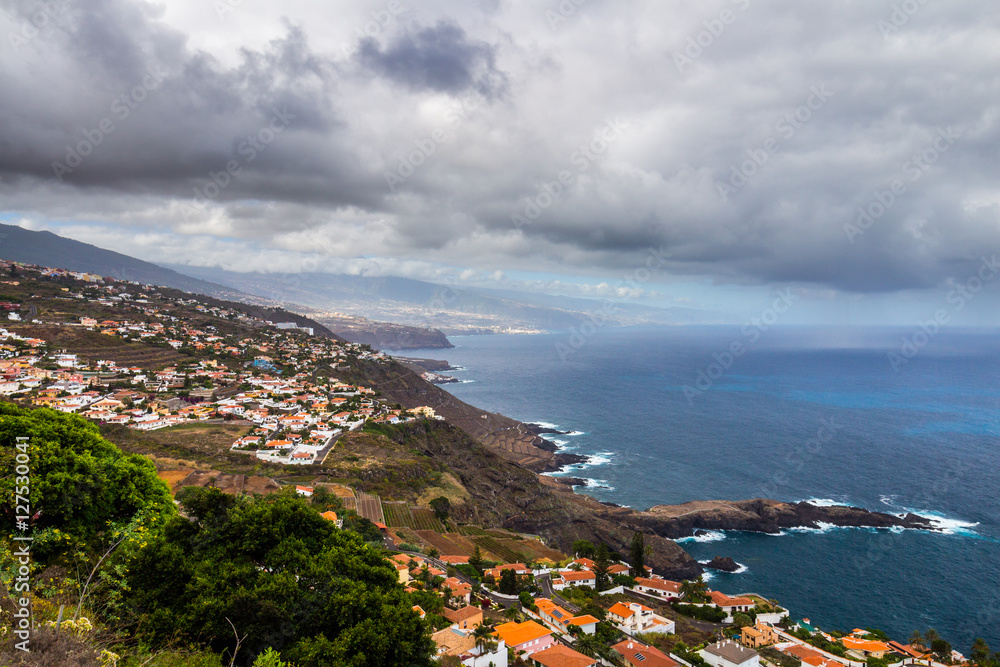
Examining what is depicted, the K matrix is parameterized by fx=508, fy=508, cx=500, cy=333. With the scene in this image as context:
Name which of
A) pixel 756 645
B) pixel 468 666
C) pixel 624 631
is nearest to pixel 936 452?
pixel 756 645

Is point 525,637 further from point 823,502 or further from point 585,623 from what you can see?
point 823,502

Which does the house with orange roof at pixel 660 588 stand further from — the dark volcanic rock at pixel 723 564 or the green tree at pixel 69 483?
the green tree at pixel 69 483

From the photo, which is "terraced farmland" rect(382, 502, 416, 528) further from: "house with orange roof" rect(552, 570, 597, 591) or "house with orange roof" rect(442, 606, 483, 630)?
"house with orange roof" rect(442, 606, 483, 630)

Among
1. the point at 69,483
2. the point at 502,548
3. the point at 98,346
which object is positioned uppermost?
the point at 69,483

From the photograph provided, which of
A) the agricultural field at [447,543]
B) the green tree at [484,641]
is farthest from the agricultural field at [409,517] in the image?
the green tree at [484,641]

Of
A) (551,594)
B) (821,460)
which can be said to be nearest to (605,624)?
(551,594)

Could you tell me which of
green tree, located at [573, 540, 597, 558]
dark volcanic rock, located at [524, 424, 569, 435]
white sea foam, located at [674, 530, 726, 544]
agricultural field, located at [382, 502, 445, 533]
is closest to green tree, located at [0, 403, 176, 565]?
agricultural field, located at [382, 502, 445, 533]
